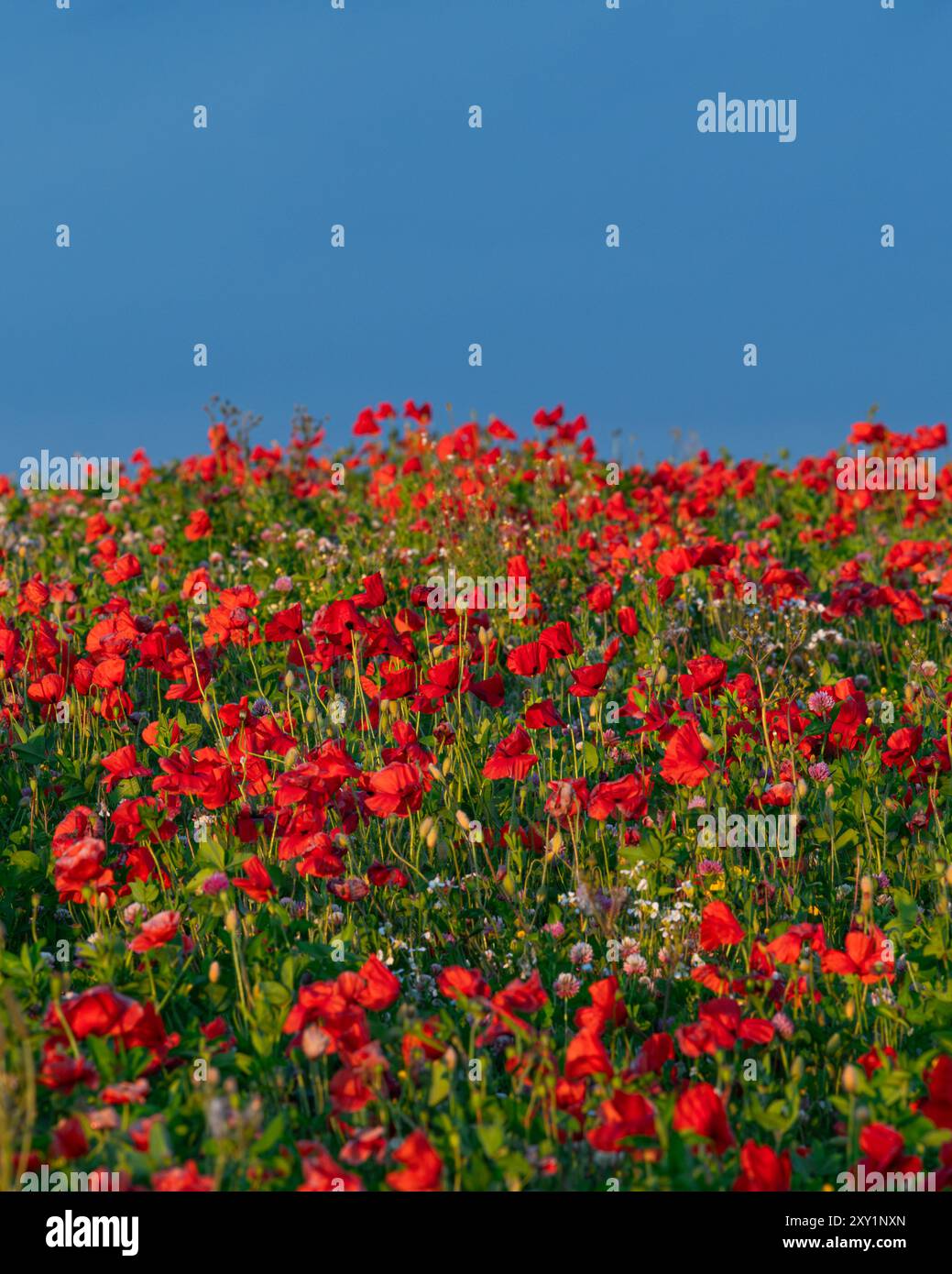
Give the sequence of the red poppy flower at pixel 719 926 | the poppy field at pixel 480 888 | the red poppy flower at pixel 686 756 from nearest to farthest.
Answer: the poppy field at pixel 480 888
the red poppy flower at pixel 719 926
the red poppy flower at pixel 686 756

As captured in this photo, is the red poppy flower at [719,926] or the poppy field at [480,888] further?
the red poppy flower at [719,926]

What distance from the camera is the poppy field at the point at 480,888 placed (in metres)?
2.95

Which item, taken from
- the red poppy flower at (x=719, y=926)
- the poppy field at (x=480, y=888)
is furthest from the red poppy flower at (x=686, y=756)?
the red poppy flower at (x=719, y=926)

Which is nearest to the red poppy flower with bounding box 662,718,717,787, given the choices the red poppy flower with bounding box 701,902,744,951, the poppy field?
the poppy field

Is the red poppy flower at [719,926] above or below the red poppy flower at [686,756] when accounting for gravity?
below

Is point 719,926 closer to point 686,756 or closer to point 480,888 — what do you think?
point 686,756

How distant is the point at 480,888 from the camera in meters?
4.88

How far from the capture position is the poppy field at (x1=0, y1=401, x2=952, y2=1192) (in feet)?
9.68

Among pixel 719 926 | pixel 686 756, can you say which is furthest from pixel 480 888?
pixel 719 926

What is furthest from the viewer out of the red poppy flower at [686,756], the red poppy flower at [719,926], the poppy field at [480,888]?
the red poppy flower at [686,756]

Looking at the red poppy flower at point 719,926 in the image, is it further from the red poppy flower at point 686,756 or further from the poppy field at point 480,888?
the red poppy flower at point 686,756

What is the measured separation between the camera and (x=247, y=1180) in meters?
2.84
